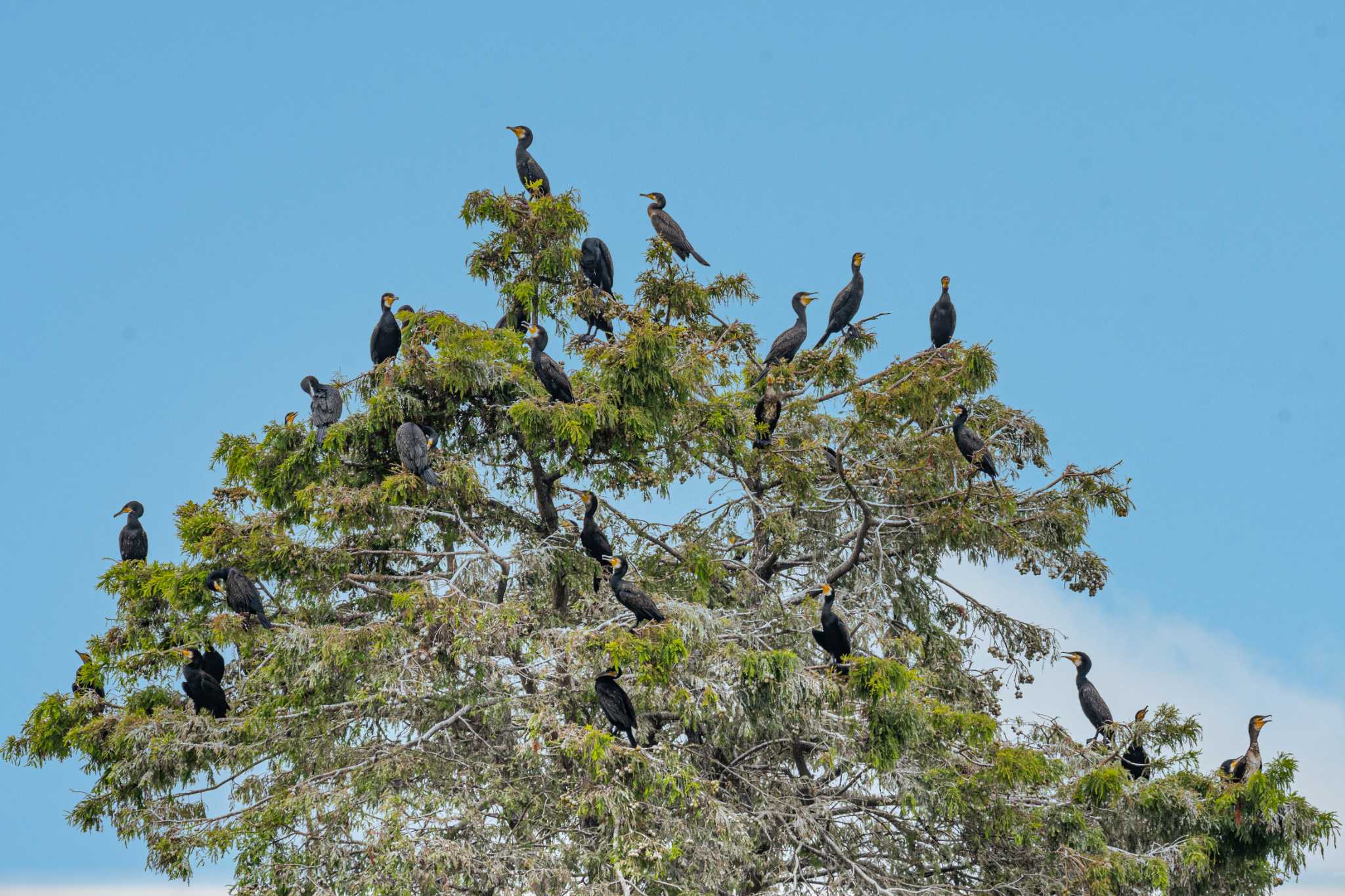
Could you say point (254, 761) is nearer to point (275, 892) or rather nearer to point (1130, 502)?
point (275, 892)

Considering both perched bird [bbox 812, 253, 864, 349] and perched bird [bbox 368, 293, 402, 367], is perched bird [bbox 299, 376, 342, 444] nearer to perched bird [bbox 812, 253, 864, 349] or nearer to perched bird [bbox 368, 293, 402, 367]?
perched bird [bbox 368, 293, 402, 367]

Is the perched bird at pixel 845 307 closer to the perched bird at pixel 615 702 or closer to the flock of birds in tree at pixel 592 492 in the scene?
the flock of birds in tree at pixel 592 492

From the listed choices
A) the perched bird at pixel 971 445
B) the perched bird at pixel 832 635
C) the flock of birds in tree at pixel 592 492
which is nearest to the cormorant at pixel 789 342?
the flock of birds in tree at pixel 592 492

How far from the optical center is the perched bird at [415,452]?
9.21 metres

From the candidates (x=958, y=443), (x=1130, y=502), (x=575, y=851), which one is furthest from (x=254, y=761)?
(x=1130, y=502)

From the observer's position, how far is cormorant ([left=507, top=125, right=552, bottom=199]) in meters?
11.6

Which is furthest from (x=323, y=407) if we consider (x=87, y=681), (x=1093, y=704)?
(x=1093, y=704)

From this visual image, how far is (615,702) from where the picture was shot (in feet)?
26.9

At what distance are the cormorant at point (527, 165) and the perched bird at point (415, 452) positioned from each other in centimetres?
297

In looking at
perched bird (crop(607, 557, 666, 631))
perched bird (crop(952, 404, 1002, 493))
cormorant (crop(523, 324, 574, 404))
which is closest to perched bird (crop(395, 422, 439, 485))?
cormorant (crop(523, 324, 574, 404))

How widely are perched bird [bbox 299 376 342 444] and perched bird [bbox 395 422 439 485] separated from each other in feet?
3.64

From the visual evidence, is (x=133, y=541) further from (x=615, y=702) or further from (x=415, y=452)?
(x=615, y=702)

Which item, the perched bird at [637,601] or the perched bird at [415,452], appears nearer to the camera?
the perched bird at [637,601]

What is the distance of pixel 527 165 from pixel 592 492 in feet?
11.9
